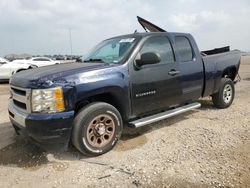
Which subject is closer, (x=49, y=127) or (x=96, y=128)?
(x=49, y=127)

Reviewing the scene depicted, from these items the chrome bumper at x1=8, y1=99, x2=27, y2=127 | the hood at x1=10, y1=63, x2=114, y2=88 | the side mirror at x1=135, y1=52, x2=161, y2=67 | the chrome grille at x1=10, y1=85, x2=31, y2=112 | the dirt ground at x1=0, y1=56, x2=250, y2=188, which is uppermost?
the side mirror at x1=135, y1=52, x2=161, y2=67

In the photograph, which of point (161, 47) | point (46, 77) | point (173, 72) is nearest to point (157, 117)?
point (173, 72)

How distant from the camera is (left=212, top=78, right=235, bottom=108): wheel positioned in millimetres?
6656

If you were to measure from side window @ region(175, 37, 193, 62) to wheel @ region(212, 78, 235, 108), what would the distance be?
144 centimetres

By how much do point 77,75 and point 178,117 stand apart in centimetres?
295

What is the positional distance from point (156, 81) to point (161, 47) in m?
0.76

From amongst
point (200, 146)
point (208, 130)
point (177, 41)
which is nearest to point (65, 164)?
point (200, 146)

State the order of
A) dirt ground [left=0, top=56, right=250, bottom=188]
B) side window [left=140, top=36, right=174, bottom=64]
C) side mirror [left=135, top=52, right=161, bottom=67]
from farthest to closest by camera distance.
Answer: side window [left=140, top=36, right=174, bottom=64] → side mirror [left=135, top=52, right=161, bottom=67] → dirt ground [left=0, top=56, right=250, bottom=188]

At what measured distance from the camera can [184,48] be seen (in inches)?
223

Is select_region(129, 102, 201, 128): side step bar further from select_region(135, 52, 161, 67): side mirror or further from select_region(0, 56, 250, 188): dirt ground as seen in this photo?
select_region(135, 52, 161, 67): side mirror

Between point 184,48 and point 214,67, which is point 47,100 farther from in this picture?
point 214,67

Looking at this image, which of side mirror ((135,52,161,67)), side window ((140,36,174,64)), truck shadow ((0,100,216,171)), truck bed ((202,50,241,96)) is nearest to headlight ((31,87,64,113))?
truck shadow ((0,100,216,171))

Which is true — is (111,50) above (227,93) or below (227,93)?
above

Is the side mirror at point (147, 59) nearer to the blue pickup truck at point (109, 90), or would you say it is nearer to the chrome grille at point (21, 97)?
the blue pickup truck at point (109, 90)
